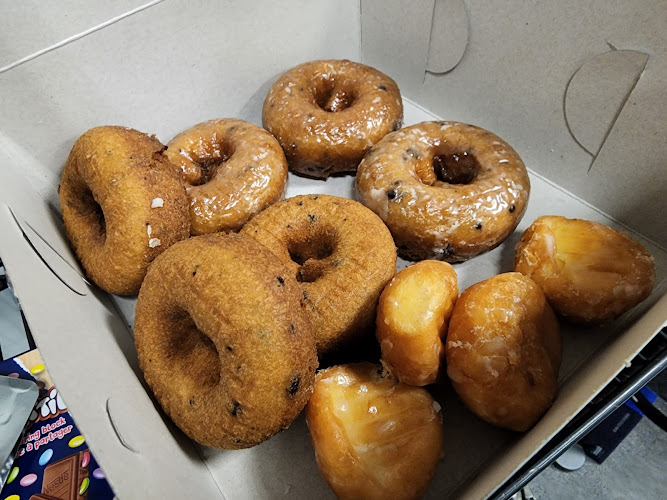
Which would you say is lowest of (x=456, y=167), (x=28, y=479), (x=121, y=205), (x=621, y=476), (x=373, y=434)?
(x=621, y=476)

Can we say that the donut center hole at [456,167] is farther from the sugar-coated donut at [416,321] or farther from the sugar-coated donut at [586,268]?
the sugar-coated donut at [416,321]

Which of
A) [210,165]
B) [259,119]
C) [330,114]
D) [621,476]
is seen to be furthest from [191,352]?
[621,476]

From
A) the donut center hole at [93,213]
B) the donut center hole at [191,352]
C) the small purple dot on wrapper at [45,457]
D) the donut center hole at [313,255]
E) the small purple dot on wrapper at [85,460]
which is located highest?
the donut center hole at [93,213]

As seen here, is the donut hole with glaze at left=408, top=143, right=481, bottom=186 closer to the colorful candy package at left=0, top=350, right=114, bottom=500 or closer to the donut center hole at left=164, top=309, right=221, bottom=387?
the donut center hole at left=164, top=309, right=221, bottom=387

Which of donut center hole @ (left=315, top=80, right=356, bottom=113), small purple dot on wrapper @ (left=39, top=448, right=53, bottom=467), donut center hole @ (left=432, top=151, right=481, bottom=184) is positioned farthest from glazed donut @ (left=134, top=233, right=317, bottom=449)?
donut center hole @ (left=315, top=80, right=356, bottom=113)

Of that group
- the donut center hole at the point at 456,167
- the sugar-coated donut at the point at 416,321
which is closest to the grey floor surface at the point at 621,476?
the sugar-coated donut at the point at 416,321

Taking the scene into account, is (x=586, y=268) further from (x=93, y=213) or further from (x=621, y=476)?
(x=93, y=213)

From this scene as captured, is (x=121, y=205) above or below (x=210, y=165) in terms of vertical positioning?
above
